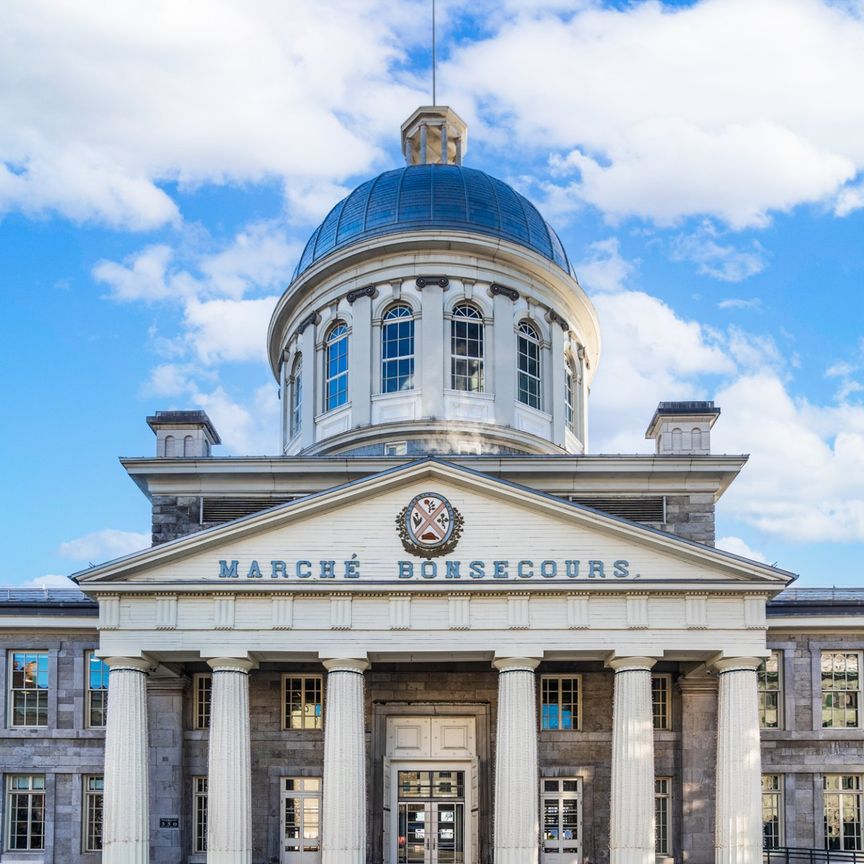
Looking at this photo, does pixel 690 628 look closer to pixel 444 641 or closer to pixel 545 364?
pixel 444 641

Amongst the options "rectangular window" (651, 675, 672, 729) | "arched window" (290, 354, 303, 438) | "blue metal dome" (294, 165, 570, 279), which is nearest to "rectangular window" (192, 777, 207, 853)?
"rectangular window" (651, 675, 672, 729)

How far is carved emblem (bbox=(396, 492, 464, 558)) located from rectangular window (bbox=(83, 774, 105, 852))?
1259 centimetres

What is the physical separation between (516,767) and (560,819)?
5.11 meters

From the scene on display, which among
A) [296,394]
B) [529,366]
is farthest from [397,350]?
[296,394]

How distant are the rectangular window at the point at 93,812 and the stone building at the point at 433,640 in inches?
2.8

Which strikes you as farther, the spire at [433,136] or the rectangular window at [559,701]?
the spire at [433,136]

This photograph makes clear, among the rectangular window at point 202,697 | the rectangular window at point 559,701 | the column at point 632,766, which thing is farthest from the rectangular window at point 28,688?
the column at point 632,766

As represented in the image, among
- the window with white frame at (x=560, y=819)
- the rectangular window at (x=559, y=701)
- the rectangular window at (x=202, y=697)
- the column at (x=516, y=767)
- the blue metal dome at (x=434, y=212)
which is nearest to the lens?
the column at (x=516, y=767)

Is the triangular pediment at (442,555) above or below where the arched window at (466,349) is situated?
below

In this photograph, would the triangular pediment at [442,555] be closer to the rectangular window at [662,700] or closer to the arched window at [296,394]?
the rectangular window at [662,700]

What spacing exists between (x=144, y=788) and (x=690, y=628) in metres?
14.7

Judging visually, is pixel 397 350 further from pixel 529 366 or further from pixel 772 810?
pixel 772 810

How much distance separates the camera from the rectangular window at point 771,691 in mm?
40156

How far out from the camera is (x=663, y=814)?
38969 millimetres
